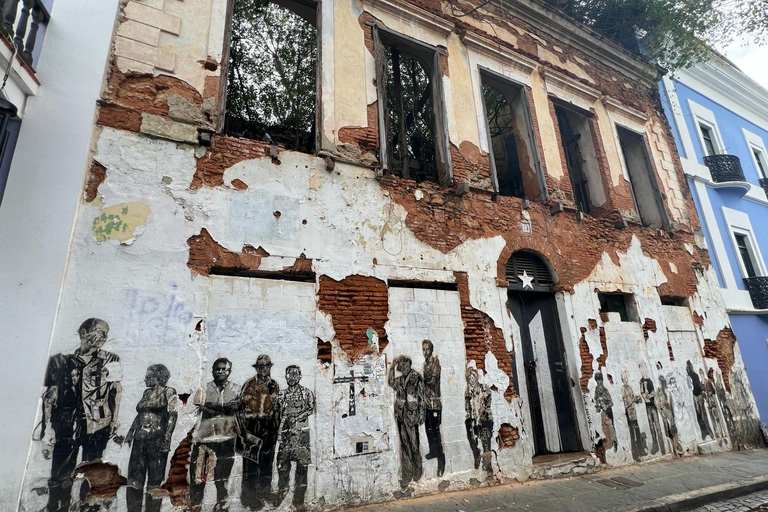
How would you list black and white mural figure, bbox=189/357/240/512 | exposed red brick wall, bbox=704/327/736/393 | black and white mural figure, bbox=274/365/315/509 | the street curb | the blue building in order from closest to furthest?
black and white mural figure, bbox=189/357/240/512, black and white mural figure, bbox=274/365/315/509, the street curb, exposed red brick wall, bbox=704/327/736/393, the blue building

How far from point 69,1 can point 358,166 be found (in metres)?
3.75

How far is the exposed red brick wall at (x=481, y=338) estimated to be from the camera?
5512mm

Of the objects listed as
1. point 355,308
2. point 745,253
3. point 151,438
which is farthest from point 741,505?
point 745,253

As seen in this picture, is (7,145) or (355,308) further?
(355,308)

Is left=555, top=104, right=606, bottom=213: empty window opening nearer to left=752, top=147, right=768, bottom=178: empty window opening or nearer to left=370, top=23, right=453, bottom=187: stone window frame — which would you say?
left=370, top=23, right=453, bottom=187: stone window frame

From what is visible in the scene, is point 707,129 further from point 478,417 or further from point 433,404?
point 433,404

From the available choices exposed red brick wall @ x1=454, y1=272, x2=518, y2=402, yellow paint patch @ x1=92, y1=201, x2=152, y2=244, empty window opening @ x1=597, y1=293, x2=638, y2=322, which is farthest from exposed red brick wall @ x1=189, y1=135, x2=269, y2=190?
empty window opening @ x1=597, y1=293, x2=638, y2=322

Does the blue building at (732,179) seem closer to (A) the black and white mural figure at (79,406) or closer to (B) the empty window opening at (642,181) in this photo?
(B) the empty window opening at (642,181)

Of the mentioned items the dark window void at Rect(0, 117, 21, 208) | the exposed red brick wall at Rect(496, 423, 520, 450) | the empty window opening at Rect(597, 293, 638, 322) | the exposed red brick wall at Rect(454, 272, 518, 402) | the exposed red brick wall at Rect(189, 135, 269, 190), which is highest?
the exposed red brick wall at Rect(189, 135, 269, 190)

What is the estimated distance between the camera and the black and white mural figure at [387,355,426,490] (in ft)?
15.4

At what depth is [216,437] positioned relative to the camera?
3.90 m

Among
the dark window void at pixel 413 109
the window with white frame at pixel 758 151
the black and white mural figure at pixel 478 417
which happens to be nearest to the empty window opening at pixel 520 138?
the dark window void at pixel 413 109

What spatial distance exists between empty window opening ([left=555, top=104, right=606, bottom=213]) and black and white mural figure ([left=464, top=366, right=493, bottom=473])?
513 cm

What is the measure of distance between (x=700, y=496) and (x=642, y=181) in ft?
22.4
